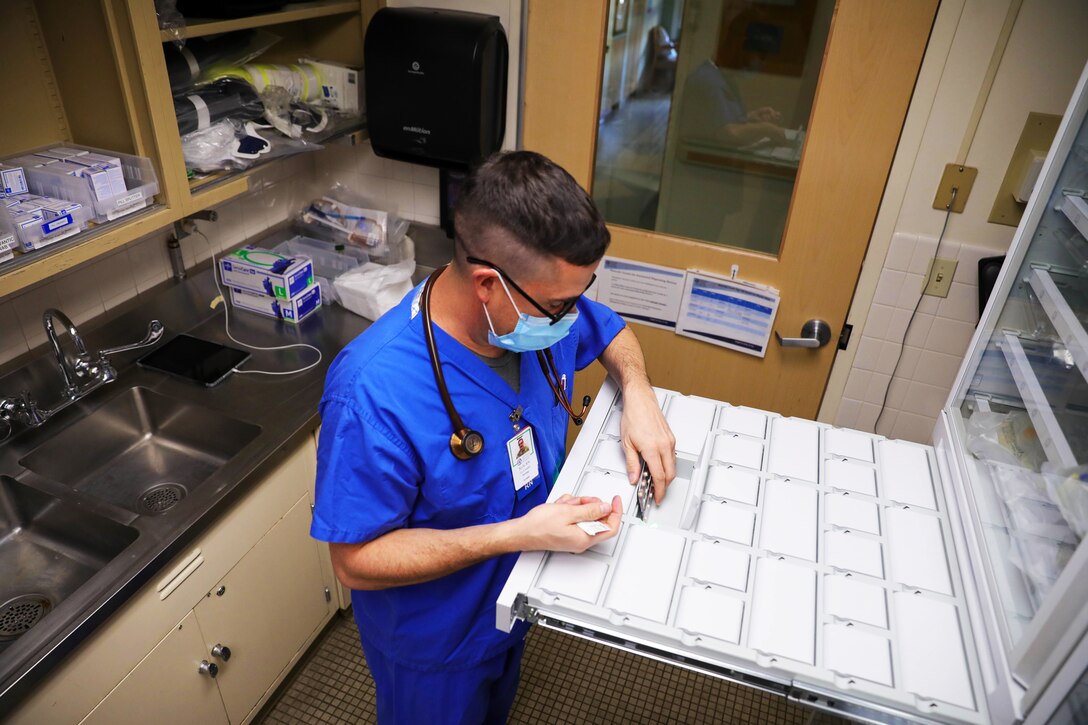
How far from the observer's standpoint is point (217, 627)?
68.6 inches

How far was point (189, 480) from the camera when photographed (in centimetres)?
191

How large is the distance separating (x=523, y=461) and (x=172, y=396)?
3.80 ft

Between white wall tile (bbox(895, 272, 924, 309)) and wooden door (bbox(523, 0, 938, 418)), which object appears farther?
white wall tile (bbox(895, 272, 924, 309))

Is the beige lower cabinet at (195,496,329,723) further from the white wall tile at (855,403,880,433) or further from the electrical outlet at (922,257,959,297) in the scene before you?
the electrical outlet at (922,257,959,297)

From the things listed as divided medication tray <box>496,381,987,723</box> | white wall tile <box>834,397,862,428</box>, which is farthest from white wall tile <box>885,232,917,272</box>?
divided medication tray <box>496,381,987,723</box>

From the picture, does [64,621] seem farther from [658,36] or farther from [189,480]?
[658,36]

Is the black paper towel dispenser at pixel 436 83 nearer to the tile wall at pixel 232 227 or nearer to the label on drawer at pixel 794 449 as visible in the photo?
the tile wall at pixel 232 227

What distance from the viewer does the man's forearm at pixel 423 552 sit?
114 cm

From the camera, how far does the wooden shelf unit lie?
1.54 m

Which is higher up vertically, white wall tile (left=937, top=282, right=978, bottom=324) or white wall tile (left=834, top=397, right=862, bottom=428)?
white wall tile (left=937, top=282, right=978, bottom=324)

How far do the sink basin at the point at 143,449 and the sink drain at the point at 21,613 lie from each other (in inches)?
10.9

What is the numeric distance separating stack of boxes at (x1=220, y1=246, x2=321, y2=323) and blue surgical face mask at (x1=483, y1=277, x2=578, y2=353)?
1.25 meters

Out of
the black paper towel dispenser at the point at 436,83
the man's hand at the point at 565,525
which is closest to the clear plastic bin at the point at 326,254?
the black paper towel dispenser at the point at 436,83

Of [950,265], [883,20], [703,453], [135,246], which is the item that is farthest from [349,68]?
[950,265]
